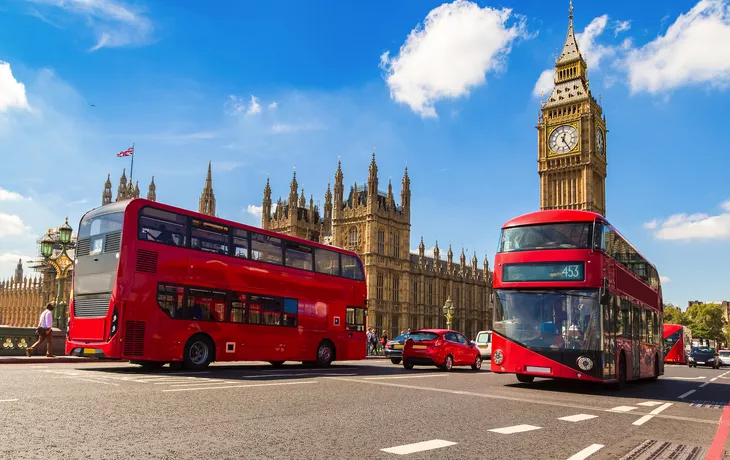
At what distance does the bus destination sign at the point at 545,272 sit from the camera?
13062 mm

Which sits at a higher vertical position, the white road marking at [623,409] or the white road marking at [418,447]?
the white road marking at [418,447]

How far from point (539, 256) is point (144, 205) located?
9267 mm

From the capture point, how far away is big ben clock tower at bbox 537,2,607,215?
76.7m

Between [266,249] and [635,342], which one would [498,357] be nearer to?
[635,342]

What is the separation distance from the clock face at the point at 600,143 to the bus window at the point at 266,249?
70.5 meters

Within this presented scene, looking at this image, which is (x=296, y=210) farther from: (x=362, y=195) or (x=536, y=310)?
(x=536, y=310)

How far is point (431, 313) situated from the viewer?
67.9 meters

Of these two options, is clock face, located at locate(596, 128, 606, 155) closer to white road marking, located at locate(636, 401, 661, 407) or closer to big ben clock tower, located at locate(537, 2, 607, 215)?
big ben clock tower, located at locate(537, 2, 607, 215)

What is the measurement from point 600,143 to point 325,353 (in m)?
71.3

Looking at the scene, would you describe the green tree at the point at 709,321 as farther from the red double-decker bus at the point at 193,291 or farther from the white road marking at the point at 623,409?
the white road marking at the point at 623,409

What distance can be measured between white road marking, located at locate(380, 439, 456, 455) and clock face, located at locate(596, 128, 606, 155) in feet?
260

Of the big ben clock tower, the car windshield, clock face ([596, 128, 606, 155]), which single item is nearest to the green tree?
the big ben clock tower

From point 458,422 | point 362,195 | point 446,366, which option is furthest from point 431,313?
point 458,422

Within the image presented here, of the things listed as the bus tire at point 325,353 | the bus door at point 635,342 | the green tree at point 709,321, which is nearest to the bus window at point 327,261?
the bus tire at point 325,353
